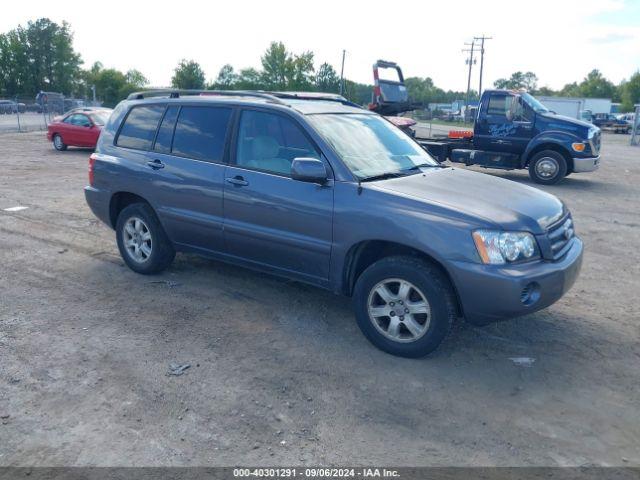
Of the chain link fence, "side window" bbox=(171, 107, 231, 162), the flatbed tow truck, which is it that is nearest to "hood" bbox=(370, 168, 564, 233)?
"side window" bbox=(171, 107, 231, 162)

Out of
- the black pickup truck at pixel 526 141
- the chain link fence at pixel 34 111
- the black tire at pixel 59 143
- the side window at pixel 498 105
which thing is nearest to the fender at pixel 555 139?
the black pickup truck at pixel 526 141

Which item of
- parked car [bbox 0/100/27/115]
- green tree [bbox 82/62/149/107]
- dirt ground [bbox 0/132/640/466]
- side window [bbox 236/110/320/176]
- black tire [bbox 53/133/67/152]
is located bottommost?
dirt ground [bbox 0/132/640/466]

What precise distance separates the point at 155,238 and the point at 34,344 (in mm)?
1694

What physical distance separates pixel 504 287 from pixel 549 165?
10602 mm

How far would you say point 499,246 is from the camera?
153 inches

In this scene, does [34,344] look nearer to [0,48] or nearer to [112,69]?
[112,69]

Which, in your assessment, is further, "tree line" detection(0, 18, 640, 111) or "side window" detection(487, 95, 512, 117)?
"tree line" detection(0, 18, 640, 111)

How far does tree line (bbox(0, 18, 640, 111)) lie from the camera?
6494cm

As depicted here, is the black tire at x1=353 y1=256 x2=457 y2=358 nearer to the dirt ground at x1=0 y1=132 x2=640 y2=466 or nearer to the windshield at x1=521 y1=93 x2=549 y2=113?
the dirt ground at x1=0 y1=132 x2=640 y2=466

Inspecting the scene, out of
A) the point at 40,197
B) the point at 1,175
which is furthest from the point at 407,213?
the point at 1,175

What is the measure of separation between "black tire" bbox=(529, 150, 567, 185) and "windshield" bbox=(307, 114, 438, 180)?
8882mm

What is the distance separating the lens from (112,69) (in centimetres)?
7394

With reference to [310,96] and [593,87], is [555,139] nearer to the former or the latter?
[310,96]

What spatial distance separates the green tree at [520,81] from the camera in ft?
355
